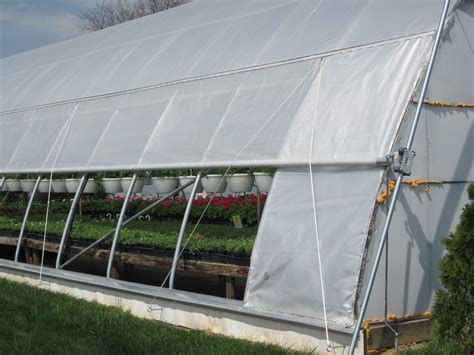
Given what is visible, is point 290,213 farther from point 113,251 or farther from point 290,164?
point 113,251

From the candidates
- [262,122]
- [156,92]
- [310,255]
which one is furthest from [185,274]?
[310,255]

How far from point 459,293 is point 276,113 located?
9.32 feet

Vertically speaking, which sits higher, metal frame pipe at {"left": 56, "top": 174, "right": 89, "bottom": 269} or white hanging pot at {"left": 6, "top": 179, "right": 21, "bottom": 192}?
white hanging pot at {"left": 6, "top": 179, "right": 21, "bottom": 192}

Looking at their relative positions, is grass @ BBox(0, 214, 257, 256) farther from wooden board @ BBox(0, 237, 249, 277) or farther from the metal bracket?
the metal bracket

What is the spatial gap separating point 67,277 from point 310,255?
13.6ft

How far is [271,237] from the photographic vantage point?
7.43m

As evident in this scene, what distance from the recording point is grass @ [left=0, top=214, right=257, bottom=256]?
8883 mm

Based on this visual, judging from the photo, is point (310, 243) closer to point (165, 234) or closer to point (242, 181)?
point (242, 181)

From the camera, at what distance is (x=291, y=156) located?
7.57 meters

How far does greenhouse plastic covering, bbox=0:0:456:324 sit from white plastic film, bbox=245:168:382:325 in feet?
0.04

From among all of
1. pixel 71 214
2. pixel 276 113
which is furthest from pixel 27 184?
pixel 276 113

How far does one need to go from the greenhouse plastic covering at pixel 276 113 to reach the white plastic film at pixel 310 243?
11 millimetres

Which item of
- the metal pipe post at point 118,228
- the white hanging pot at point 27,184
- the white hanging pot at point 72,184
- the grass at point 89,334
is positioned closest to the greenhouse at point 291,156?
the metal pipe post at point 118,228

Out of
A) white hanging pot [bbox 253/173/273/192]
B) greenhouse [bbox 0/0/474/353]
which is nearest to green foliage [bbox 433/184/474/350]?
greenhouse [bbox 0/0/474/353]
